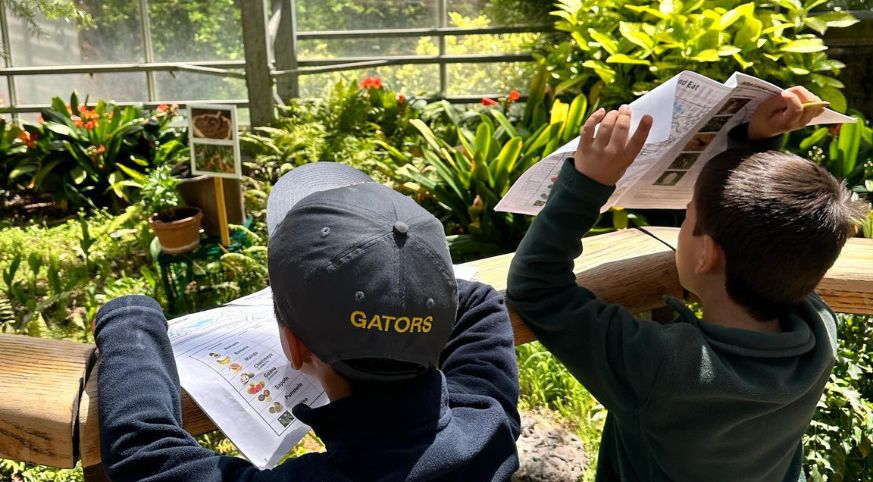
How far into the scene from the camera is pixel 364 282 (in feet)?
3.07

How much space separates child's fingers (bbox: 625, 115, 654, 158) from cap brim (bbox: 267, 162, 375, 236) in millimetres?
415

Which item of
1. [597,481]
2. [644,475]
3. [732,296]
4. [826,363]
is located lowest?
[597,481]

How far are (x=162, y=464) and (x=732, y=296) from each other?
2.91ft

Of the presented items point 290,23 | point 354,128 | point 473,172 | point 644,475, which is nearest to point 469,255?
point 473,172

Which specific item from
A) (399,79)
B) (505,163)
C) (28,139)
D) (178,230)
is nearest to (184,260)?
(178,230)

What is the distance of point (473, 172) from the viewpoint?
4504mm

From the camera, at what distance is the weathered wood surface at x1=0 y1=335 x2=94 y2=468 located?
3.26ft

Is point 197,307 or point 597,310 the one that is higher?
point 597,310

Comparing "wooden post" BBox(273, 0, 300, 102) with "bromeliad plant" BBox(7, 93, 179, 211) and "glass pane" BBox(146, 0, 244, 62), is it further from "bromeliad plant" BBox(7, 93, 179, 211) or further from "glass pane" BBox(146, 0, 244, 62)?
"bromeliad plant" BBox(7, 93, 179, 211)

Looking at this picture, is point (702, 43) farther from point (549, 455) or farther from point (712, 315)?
point (712, 315)

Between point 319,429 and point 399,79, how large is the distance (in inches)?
294

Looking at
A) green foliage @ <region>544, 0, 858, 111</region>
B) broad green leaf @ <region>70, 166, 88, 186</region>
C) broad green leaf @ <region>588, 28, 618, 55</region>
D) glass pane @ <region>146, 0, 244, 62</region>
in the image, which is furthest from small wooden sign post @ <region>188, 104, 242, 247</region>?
glass pane @ <region>146, 0, 244, 62</region>

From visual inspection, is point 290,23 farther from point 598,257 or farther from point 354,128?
point 598,257

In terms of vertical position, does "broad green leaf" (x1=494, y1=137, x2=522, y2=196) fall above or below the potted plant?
above
